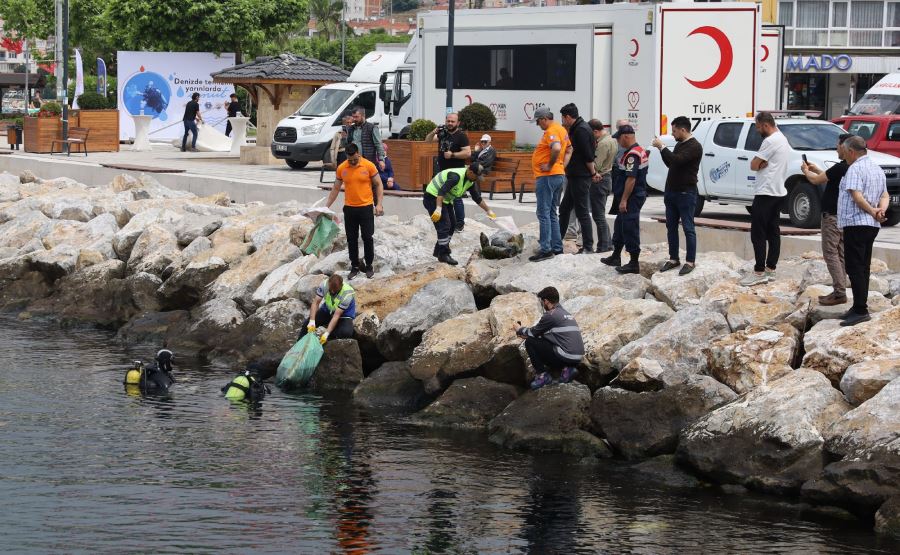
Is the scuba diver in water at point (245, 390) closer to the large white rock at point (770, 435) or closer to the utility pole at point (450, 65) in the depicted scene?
the large white rock at point (770, 435)

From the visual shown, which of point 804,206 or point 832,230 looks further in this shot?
point 804,206

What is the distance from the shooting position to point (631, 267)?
17391 millimetres

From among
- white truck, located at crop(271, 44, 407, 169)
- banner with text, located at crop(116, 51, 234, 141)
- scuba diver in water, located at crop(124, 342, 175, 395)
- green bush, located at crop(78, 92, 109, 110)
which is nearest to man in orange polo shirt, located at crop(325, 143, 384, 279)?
scuba diver in water, located at crop(124, 342, 175, 395)

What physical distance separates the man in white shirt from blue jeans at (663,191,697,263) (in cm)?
76

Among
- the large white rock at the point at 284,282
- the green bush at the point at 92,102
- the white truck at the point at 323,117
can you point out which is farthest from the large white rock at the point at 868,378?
the green bush at the point at 92,102

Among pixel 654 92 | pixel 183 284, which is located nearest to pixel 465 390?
pixel 183 284

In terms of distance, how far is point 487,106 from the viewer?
2828 cm

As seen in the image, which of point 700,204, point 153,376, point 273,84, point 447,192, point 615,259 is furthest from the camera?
point 273,84

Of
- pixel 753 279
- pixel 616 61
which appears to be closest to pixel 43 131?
pixel 616 61

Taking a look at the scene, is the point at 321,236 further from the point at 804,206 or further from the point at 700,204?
the point at 804,206

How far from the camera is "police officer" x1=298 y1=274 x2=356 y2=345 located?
690 inches

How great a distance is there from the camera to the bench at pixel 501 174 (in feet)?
80.2

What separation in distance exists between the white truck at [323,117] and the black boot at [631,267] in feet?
52.4

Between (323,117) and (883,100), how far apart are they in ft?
49.3
